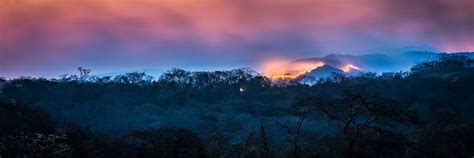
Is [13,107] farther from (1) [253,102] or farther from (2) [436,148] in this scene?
(1) [253,102]

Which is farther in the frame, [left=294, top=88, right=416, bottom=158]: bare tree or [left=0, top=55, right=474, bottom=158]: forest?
[left=0, top=55, right=474, bottom=158]: forest

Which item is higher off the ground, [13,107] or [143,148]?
[13,107]

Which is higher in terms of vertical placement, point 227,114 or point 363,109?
point 363,109

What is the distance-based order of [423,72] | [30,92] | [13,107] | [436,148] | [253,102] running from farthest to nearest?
[423,72] < [253,102] < [30,92] < [13,107] < [436,148]

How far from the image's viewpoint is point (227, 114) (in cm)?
11900

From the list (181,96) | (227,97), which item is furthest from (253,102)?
(181,96)

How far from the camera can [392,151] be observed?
49.9 metres

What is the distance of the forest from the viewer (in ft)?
156

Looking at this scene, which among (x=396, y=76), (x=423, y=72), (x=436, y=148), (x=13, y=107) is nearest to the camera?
(x=436, y=148)

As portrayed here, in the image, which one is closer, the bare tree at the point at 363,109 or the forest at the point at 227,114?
the bare tree at the point at 363,109

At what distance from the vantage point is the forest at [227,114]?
47.6m

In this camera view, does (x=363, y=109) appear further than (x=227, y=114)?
No

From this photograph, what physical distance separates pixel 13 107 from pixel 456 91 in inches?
4399

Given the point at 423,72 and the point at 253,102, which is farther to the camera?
the point at 423,72
